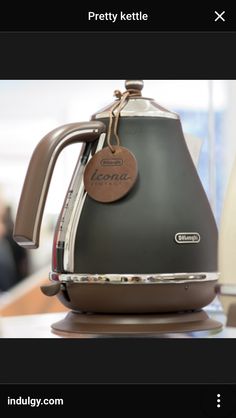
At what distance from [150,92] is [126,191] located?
2.82 metres

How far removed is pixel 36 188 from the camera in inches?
23.7

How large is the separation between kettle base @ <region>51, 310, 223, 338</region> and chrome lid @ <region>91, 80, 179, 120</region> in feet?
0.64

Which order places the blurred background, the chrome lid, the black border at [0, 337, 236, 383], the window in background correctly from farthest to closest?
the window in background
the blurred background
the chrome lid
the black border at [0, 337, 236, 383]

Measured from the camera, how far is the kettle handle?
1.95 feet

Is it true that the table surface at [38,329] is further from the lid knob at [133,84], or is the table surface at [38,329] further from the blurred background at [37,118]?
the blurred background at [37,118]

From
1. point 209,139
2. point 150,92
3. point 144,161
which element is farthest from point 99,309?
point 150,92

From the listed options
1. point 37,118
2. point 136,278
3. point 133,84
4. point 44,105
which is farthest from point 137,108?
point 37,118

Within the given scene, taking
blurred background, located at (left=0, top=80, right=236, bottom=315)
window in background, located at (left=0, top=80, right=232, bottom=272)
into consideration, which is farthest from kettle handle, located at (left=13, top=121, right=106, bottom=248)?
window in background, located at (left=0, top=80, right=232, bottom=272)

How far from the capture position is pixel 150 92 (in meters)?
3.36

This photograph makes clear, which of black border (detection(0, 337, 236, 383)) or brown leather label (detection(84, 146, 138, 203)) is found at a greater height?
brown leather label (detection(84, 146, 138, 203))

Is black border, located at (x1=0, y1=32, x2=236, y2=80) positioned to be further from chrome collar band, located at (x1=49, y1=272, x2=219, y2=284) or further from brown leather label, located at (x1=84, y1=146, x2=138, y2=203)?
chrome collar band, located at (x1=49, y1=272, x2=219, y2=284)

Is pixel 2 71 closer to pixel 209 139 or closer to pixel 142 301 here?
pixel 142 301

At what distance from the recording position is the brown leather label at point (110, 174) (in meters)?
0.60

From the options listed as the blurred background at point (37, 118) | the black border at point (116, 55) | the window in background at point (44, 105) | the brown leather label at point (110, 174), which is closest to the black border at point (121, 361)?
the brown leather label at point (110, 174)
